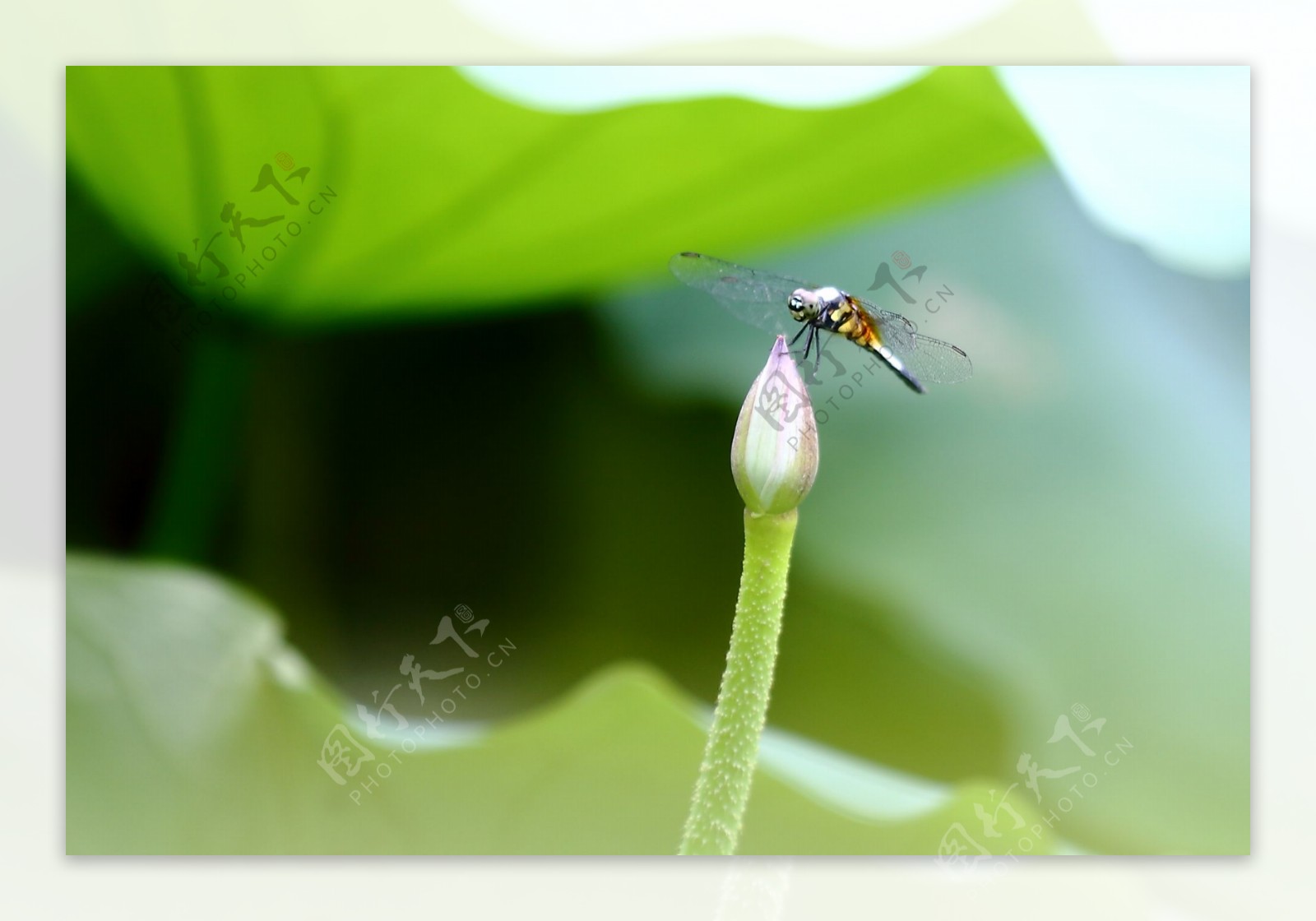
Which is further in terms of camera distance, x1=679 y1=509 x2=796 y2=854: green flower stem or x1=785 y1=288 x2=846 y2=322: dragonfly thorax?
x1=785 y1=288 x2=846 y2=322: dragonfly thorax

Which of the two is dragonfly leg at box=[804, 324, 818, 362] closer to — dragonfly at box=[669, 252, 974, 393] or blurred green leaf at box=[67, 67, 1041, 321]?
dragonfly at box=[669, 252, 974, 393]

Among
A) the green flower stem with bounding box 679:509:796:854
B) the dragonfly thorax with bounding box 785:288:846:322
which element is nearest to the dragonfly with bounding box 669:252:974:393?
the dragonfly thorax with bounding box 785:288:846:322

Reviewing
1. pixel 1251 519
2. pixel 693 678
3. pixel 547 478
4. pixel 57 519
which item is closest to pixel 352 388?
pixel 547 478

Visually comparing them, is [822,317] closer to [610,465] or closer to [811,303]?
[811,303]

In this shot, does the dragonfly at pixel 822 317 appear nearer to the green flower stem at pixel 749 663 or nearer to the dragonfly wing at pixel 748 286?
the dragonfly wing at pixel 748 286

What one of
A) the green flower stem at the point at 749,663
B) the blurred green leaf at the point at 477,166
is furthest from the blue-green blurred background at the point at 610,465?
the green flower stem at the point at 749,663

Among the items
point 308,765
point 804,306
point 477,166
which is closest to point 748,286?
point 804,306

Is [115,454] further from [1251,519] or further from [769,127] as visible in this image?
[1251,519]
